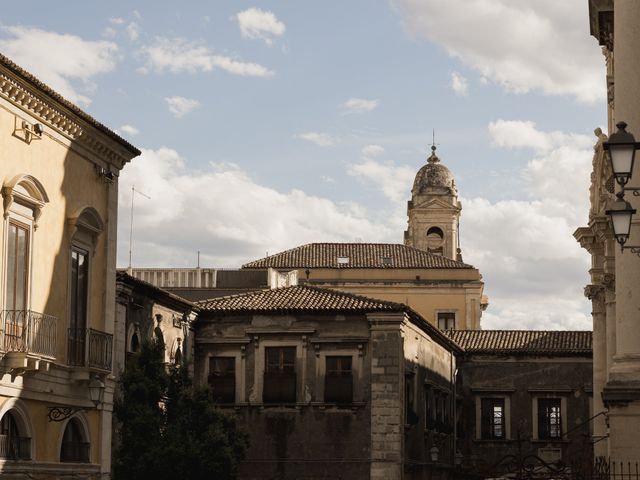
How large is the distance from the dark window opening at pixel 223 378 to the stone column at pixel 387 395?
4584 millimetres

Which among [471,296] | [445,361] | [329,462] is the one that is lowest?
[329,462]

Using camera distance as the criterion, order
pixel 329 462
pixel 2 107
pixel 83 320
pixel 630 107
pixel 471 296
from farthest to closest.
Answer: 1. pixel 471 296
2. pixel 329 462
3. pixel 83 320
4. pixel 2 107
5. pixel 630 107

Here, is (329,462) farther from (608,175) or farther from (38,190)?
(38,190)

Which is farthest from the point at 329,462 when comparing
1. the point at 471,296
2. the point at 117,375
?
the point at 471,296

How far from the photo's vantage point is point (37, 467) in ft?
81.5

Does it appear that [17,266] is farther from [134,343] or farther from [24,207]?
[134,343]

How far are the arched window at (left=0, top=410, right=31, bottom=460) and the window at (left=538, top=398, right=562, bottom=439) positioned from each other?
127 ft

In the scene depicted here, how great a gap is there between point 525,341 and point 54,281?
39.4 meters

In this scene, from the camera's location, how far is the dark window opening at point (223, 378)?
46.9m

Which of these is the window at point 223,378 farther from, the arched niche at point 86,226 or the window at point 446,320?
the window at point 446,320

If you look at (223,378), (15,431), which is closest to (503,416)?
(223,378)

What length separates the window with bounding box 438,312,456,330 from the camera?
7856 cm

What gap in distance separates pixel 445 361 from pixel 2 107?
3625 cm

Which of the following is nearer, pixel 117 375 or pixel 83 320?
pixel 83 320
